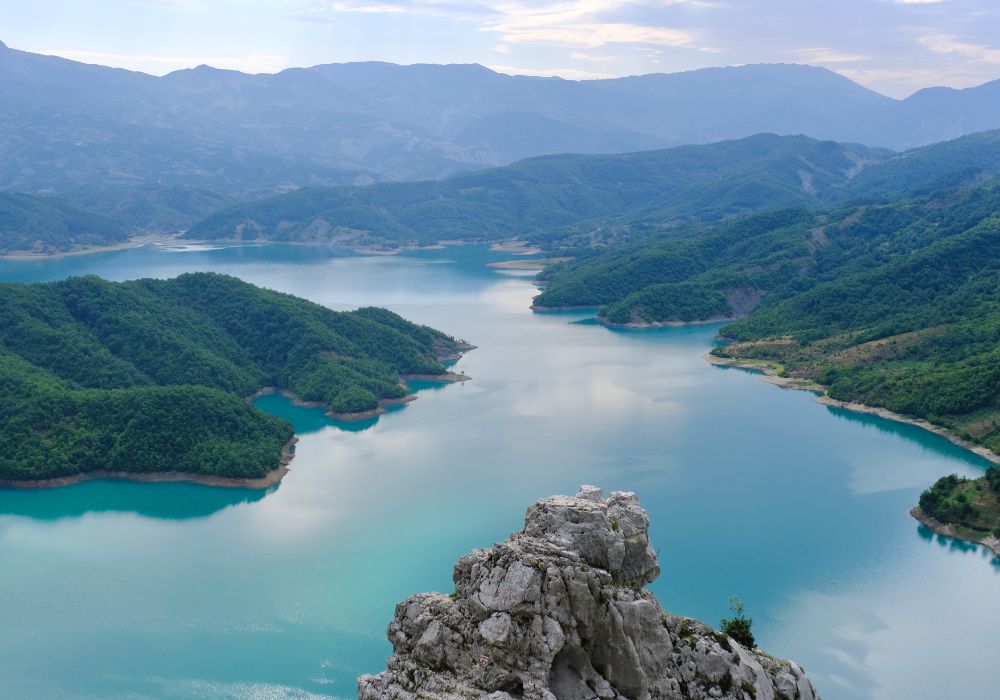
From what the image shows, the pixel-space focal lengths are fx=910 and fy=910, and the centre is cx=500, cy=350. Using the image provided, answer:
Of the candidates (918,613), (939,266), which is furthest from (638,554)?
(939,266)

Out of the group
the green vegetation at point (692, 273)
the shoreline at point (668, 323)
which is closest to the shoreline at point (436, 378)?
the shoreline at point (668, 323)

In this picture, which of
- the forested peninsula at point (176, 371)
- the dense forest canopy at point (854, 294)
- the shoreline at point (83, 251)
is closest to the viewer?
the forested peninsula at point (176, 371)

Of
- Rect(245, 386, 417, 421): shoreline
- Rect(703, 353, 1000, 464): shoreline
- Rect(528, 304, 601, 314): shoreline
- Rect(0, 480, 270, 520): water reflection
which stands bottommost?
Rect(0, 480, 270, 520): water reflection

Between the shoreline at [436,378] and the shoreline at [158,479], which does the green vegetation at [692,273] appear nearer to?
the shoreline at [436,378]

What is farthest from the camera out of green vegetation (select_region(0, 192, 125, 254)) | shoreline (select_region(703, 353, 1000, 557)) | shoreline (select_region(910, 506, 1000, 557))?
green vegetation (select_region(0, 192, 125, 254))

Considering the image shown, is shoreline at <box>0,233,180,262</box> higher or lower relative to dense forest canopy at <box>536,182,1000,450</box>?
lower

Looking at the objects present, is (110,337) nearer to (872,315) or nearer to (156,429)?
(156,429)

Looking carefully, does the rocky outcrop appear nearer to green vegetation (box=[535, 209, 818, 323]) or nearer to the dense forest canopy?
the dense forest canopy

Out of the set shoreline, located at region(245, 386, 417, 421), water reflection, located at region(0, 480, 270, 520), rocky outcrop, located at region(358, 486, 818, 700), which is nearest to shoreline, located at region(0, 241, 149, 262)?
shoreline, located at region(245, 386, 417, 421)

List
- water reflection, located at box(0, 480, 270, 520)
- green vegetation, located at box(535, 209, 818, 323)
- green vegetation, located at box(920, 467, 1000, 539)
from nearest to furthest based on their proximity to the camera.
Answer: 1. green vegetation, located at box(920, 467, 1000, 539)
2. water reflection, located at box(0, 480, 270, 520)
3. green vegetation, located at box(535, 209, 818, 323)
